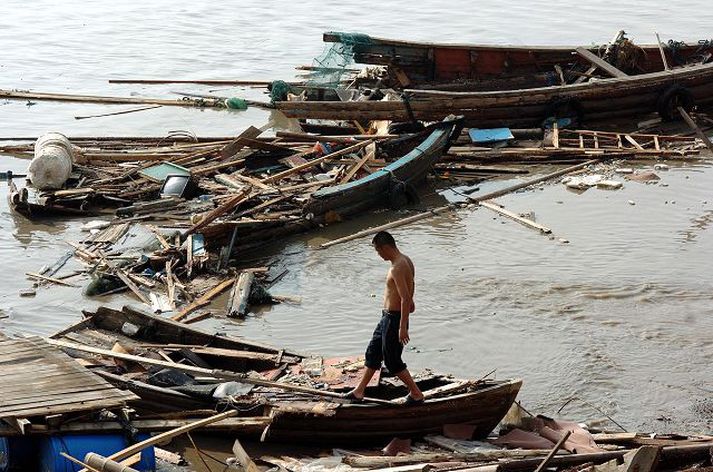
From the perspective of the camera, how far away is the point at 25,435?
7.53 metres

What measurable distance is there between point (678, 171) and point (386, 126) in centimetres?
486

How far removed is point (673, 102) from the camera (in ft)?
62.6

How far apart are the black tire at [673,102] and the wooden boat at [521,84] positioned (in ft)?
0.07

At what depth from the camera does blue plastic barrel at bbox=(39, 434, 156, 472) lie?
742 cm

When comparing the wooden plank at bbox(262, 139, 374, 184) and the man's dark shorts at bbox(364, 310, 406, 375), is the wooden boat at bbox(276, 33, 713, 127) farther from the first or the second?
the man's dark shorts at bbox(364, 310, 406, 375)

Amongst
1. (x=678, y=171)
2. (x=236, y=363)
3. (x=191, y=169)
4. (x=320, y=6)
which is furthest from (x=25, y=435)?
(x=320, y=6)

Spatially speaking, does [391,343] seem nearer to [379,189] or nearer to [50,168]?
[379,189]

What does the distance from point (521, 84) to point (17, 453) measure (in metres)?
14.5

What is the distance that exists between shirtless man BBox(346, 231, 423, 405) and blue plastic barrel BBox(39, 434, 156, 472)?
5.85 feet

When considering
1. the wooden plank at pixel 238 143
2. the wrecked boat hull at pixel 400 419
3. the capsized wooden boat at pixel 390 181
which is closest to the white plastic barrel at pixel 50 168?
the wooden plank at pixel 238 143

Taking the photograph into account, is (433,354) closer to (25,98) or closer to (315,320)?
(315,320)

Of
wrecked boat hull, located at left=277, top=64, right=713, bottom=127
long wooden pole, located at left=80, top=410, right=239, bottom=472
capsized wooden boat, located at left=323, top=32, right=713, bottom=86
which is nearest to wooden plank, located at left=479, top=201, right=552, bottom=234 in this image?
wrecked boat hull, located at left=277, top=64, right=713, bottom=127

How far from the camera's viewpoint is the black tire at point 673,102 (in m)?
19.0

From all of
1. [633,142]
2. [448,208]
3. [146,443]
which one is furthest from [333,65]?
[146,443]
